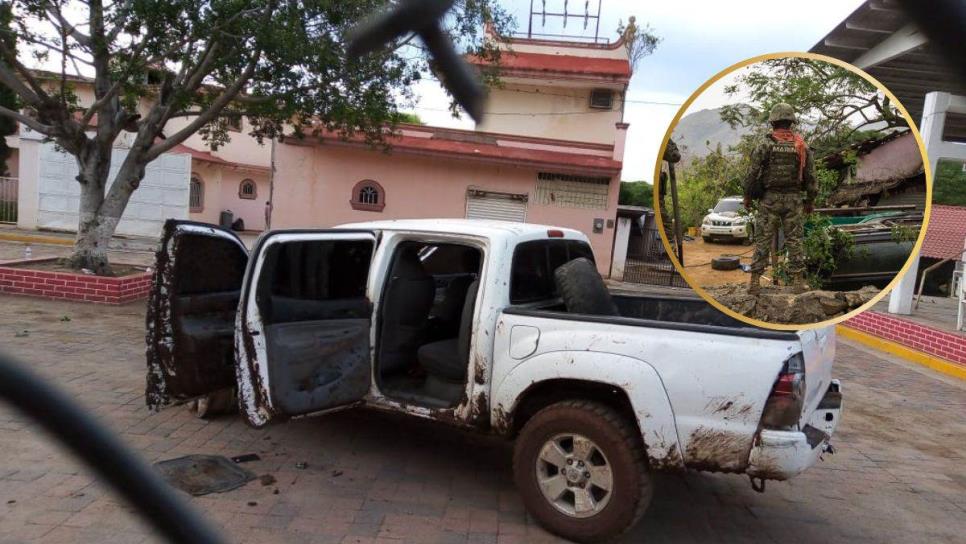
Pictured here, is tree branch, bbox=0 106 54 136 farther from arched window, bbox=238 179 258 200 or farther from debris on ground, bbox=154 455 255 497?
arched window, bbox=238 179 258 200

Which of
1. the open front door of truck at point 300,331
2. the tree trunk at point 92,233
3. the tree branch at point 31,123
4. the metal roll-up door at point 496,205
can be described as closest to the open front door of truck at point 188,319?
the open front door of truck at point 300,331

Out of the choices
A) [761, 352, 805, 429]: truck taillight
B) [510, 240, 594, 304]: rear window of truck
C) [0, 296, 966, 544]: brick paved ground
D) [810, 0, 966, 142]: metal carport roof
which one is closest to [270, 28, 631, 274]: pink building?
[0, 296, 966, 544]: brick paved ground

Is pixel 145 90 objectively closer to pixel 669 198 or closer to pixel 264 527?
pixel 264 527

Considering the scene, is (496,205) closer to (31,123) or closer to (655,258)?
(31,123)

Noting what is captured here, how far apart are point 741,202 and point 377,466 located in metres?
3.73

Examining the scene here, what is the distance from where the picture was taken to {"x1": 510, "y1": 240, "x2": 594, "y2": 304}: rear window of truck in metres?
4.32

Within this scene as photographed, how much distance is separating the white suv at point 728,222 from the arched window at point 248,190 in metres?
28.5

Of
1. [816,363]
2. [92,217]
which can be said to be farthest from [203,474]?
[92,217]

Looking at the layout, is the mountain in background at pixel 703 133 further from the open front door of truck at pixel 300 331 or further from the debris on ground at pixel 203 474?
the debris on ground at pixel 203 474

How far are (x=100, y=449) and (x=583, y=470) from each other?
313 cm

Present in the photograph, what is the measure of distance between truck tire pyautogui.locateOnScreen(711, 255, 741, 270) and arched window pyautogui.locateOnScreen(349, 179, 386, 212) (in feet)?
57.9

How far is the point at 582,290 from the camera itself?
4152 millimetres

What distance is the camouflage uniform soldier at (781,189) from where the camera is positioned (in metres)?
1.07

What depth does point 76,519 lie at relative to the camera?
137 inches
